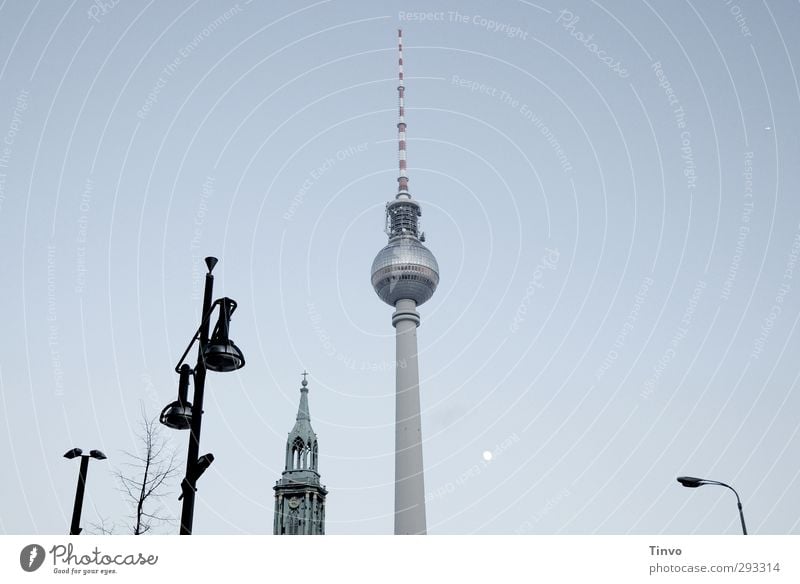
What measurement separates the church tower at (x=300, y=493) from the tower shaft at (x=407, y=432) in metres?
10.6

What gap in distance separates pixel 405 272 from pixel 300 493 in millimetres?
35709

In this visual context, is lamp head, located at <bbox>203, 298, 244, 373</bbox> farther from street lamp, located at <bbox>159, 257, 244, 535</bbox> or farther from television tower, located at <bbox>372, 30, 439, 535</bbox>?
television tower, located at <bbox>372, 30, 439, 535</bbox>

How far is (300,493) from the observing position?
101m

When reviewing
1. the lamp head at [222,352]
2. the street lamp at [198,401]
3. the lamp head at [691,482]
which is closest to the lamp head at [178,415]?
the street lamp at [198,401]

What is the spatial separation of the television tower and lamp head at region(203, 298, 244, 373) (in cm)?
9096

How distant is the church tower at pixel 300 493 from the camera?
99312 mm

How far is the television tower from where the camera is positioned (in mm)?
102188

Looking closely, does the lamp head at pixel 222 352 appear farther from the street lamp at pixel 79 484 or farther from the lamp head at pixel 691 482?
the lamp head at pixel 691 482

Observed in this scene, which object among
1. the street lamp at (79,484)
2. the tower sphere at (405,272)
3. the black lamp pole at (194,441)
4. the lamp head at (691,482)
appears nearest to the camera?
the black lamp pole at (194,441)
